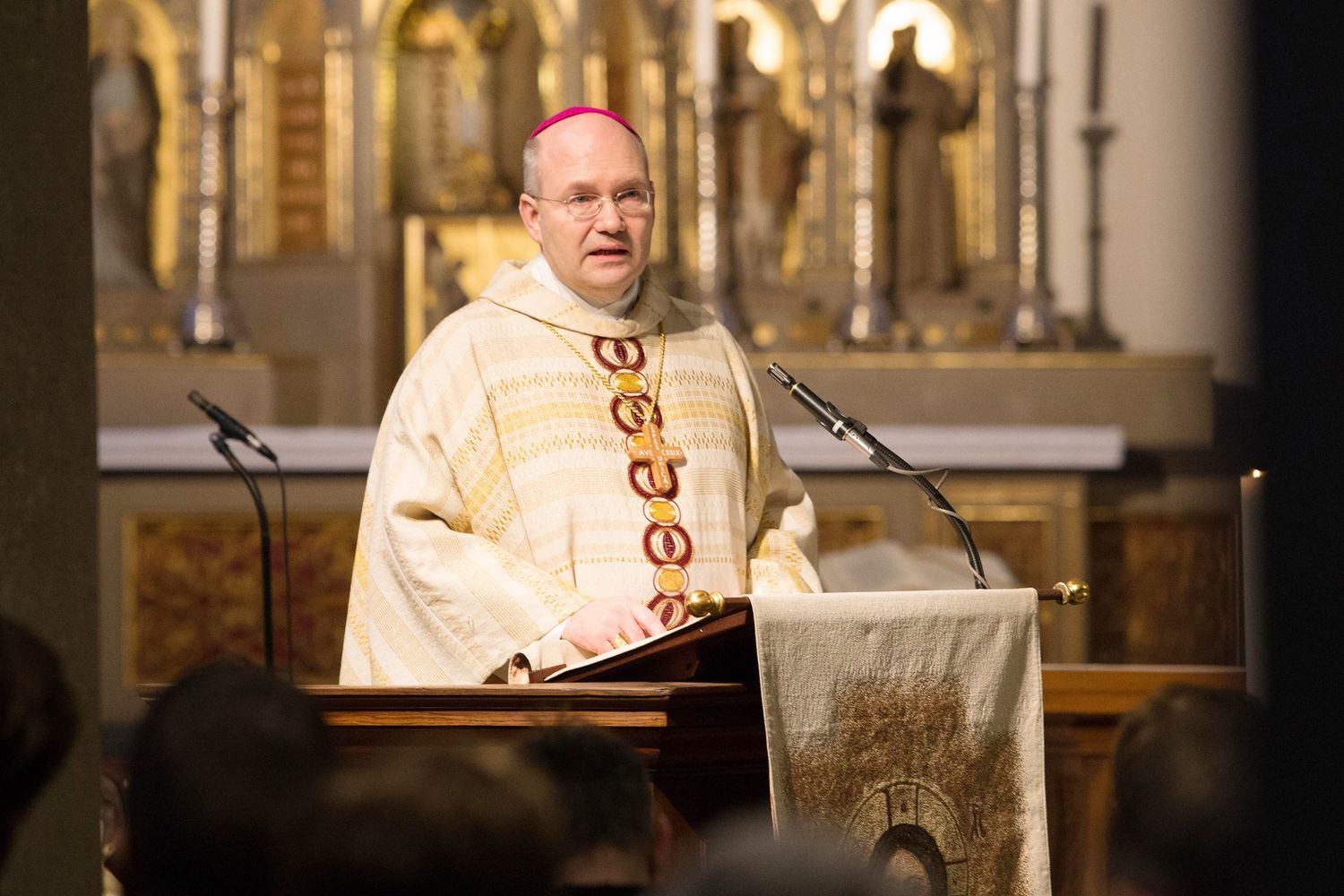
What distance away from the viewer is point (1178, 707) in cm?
192

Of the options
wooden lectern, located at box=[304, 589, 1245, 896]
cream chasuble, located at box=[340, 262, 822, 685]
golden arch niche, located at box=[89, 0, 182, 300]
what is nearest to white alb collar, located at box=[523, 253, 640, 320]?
cream chasuble, located at box=[340, 262, 822, 685]

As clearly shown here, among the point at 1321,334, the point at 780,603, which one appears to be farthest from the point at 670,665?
the point at 1321,334

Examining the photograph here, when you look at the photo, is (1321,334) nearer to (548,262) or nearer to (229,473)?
(548,262)

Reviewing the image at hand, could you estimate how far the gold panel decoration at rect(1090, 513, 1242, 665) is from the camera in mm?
7559

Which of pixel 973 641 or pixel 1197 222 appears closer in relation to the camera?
pixel 973 641

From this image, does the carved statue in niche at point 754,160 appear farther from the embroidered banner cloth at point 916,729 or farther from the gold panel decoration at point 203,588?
the embroidered banner cloth at point 916,729

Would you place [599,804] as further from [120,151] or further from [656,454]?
[120,151]

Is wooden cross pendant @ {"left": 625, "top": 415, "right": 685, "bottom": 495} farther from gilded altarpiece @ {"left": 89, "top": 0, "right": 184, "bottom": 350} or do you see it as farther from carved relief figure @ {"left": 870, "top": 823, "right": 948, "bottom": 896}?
gilded altarpiece @ {"left": 89, "top": 0, "right": 184, "bottom": 350}

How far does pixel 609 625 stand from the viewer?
3168mm

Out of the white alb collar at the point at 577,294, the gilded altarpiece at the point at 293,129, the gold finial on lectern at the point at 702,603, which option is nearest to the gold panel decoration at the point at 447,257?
the gilded altarpiece at the point at 293,129

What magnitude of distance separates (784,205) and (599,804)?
21.7 ft

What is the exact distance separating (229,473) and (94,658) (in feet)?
14.9

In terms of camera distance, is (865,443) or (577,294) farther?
(577,294)

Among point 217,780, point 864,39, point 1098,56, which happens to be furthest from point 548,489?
point 1098,56
